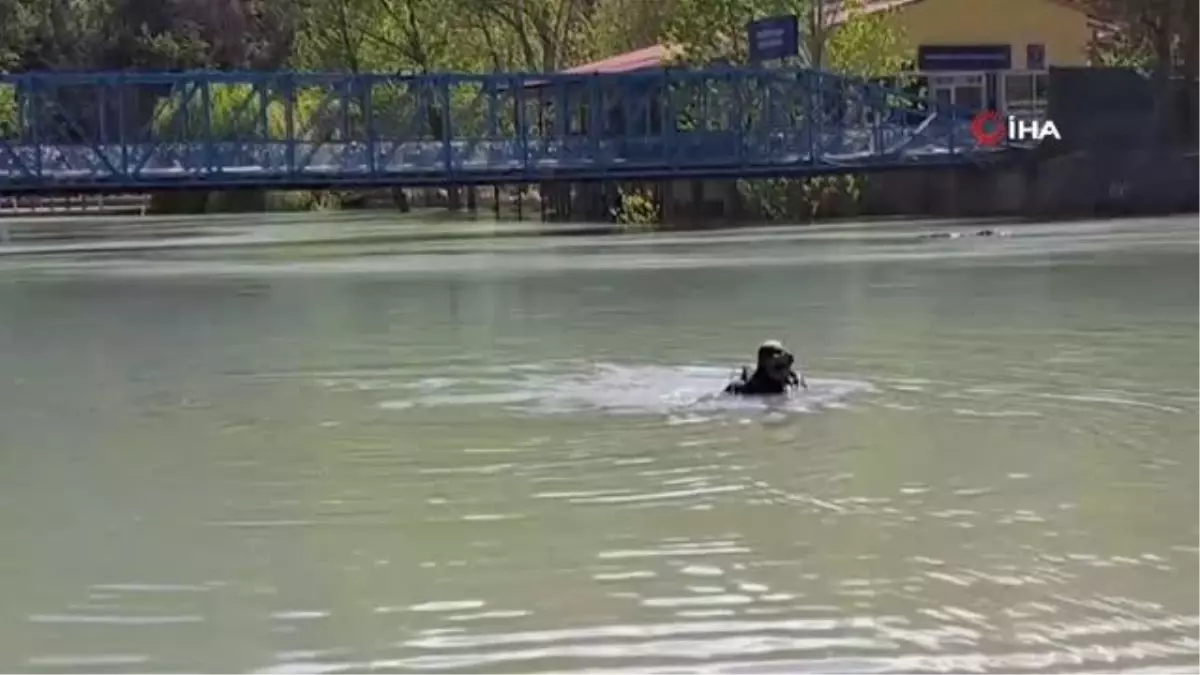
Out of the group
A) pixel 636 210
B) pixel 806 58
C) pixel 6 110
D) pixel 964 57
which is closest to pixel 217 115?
pixel 6 110

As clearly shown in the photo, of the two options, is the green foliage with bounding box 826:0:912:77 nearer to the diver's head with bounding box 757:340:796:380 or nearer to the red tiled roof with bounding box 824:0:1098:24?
the red tiled roof with bounding box 824:0:1098:24

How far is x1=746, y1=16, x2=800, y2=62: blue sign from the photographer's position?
5688 centimetres

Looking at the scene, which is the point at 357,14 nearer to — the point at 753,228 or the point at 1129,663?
the point at 753,228

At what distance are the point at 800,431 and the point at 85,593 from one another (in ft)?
16.5

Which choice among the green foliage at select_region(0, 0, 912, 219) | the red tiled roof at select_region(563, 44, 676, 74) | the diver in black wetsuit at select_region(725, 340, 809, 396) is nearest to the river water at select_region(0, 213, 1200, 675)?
the diver in black wetsuit at select_region(725, 340, 809, 396)

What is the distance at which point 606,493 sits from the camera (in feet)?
34.7

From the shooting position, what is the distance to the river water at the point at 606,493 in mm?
7629

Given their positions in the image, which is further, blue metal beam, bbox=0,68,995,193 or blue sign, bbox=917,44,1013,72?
blue sign, bbox=917,44,1013,72

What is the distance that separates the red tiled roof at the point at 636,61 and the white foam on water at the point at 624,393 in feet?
151

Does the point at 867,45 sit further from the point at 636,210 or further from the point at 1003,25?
the point at 636,210

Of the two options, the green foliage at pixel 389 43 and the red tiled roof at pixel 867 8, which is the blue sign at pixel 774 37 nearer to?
the green foliage at pixel 389 43

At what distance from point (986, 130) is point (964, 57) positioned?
9.23 m

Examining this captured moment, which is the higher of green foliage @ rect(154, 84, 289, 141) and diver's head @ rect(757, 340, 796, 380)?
green foliage @ rect(154, 84, 289, 141)

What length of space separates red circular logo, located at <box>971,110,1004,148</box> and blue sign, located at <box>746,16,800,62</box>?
197 inches
